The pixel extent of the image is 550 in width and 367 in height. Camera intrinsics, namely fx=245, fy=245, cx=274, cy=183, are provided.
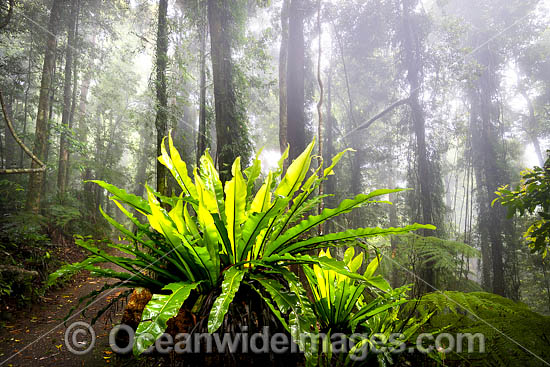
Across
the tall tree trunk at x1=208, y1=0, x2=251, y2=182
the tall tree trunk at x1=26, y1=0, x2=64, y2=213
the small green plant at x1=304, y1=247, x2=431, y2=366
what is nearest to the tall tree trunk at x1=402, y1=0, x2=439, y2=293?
the tall tree trunk at x1=208, y1=0, x2=251, y2=182

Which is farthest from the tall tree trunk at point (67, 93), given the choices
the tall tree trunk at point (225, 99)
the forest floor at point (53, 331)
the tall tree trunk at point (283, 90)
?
the tall tree trunk at point (283, 90)

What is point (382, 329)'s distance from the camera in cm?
126

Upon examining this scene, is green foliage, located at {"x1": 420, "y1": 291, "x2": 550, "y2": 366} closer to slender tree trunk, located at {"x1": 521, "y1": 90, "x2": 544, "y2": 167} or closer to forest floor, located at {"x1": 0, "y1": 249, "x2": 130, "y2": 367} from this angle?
forest floor, located at {"x1": 0, "y1": 249, "x2": 130, "y2": 367}

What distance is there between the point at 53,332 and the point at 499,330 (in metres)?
3.18

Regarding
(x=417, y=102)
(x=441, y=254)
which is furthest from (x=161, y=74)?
(x=417, y=102)

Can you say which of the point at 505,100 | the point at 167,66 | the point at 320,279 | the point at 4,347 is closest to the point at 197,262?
the point at 320,279

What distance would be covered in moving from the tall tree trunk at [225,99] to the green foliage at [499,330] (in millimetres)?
2222

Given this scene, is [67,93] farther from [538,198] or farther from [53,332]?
[538,198]

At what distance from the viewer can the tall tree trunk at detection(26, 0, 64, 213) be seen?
15.3 ft

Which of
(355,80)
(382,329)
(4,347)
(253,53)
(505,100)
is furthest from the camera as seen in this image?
(505,100)

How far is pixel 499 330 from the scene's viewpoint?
1256mm

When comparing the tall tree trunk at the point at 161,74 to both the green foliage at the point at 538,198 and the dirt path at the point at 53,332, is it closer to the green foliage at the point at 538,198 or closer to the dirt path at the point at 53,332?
the dirt path at the point at 53,332

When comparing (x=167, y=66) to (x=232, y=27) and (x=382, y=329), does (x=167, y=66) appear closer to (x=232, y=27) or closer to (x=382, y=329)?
(x=232, y=27)

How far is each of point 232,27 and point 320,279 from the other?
3752 mm
